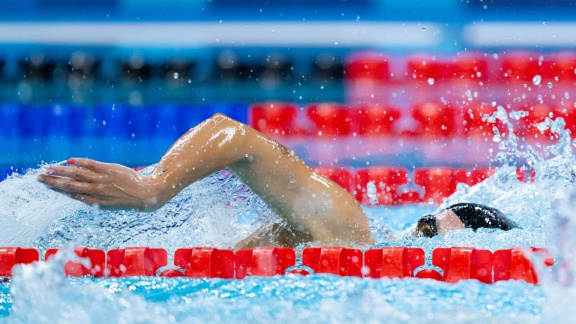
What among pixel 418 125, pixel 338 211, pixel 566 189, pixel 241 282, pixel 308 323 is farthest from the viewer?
pixel 418 125

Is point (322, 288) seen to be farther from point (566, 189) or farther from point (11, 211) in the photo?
point (566, 189)

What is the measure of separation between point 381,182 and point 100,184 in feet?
Answer: 10.1

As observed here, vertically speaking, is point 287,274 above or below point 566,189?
below

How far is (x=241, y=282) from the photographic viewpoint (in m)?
2.05

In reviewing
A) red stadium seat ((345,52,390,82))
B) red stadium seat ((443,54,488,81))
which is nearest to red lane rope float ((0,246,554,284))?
red stadium seat ((443,54,488,81))

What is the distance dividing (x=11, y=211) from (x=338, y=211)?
1016 millimetres

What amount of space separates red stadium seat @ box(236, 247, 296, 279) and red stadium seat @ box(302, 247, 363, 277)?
49 mm

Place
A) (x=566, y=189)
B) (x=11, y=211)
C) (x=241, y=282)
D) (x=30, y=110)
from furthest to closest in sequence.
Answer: (x=30, y=110), (x=566, y=189), (x=11, y=211), (x=241, y=282)

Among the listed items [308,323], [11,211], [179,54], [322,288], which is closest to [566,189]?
[322,288]

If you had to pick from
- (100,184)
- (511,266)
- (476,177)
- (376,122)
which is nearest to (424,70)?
(376,122)

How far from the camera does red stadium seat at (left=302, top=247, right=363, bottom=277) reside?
2189 mm

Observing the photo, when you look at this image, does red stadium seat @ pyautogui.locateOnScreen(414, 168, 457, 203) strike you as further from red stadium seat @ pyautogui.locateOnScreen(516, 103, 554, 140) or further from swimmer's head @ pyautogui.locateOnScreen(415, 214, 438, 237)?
swimmer's head @ pyautogui.locateOnScreen(415, 214, 438, 237)

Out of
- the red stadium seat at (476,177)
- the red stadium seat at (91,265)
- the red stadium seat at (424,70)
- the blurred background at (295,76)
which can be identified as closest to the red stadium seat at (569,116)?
the blurred background at (295,76)

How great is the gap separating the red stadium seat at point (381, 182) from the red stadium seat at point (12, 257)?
249 centimetres
